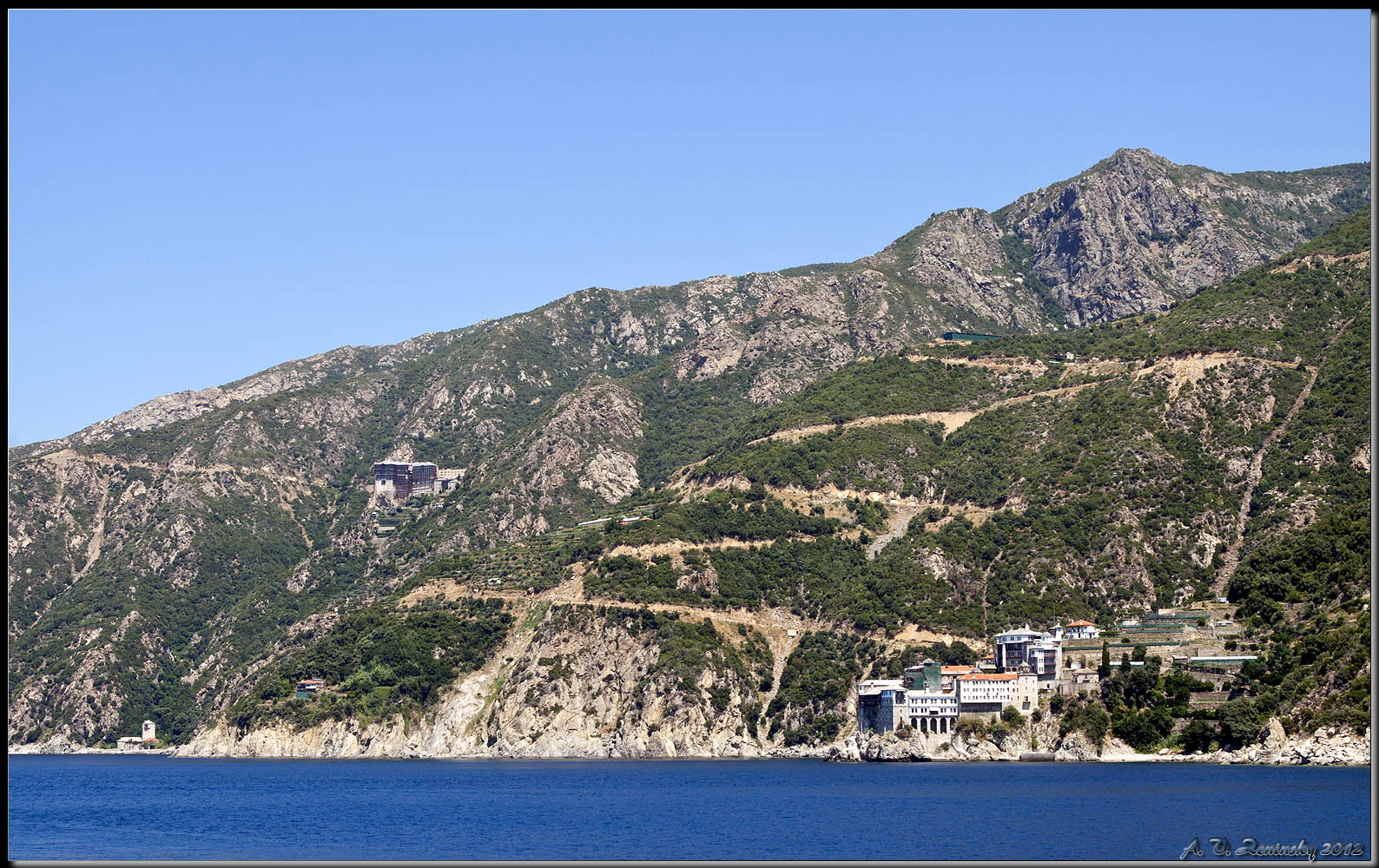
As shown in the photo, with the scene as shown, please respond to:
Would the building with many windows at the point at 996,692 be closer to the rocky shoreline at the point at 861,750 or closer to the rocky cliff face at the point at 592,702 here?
the rocky shoreline at the point at 861,750

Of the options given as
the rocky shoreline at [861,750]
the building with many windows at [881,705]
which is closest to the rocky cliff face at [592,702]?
the rocky shoreline at [861,750]

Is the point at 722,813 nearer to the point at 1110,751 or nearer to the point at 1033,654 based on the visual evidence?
the point at 1110,751

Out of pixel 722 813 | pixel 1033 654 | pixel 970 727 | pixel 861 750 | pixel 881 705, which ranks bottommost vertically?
pixel 861 750

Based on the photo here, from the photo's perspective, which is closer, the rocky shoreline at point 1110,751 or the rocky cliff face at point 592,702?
the rocky shoreline at point 1110,751

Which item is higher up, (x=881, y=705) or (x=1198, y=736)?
(x=881, y=705)

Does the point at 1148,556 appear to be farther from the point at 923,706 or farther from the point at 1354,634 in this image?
the point at 1354,634

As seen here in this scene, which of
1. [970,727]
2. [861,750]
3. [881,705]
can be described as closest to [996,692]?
[970,727]

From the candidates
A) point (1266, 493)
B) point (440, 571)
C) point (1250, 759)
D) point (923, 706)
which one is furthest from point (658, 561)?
point (1250, 759)

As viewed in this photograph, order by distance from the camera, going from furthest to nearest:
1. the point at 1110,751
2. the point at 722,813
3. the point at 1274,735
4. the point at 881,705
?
the point at 881,705, the point at 1110,751, the point at 1274,735, the point at 722,813

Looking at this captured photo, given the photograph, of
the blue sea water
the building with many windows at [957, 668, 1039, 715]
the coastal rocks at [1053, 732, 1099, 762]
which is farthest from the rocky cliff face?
the coastal rocks at [1053, 732, 1099, 762]

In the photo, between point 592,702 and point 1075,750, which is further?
point 592,702
